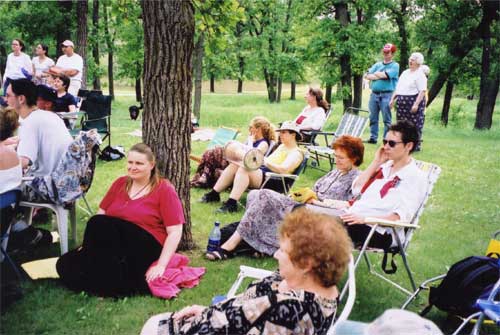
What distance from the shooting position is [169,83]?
360 cm

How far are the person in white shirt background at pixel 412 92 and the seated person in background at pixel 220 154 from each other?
388 cm

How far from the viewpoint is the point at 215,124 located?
1464 centimetres

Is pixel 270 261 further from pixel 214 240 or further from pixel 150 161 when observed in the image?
pixel 150 161

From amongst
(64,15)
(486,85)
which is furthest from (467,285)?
(64,15)

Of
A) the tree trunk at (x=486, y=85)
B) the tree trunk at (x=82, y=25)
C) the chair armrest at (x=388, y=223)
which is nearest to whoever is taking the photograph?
the chair armrest at (x=388, y=223)

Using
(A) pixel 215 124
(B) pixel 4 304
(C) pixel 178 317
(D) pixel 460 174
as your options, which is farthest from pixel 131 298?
(A) pixel 215 124

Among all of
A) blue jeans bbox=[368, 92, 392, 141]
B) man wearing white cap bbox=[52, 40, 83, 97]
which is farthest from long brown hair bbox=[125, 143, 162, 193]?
blue jeans bbox=[368, 92, 392, 141]

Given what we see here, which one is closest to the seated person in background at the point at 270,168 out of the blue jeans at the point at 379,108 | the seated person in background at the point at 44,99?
the seated person in background at the point at 44,99

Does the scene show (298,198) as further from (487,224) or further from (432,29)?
(432,29)

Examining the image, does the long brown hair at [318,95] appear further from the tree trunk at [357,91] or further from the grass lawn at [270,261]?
the tree trunk at [357,91]

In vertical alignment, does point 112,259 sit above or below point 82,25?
below

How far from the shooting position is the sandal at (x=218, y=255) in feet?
12.8

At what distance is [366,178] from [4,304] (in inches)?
113

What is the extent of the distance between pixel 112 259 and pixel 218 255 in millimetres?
1019
